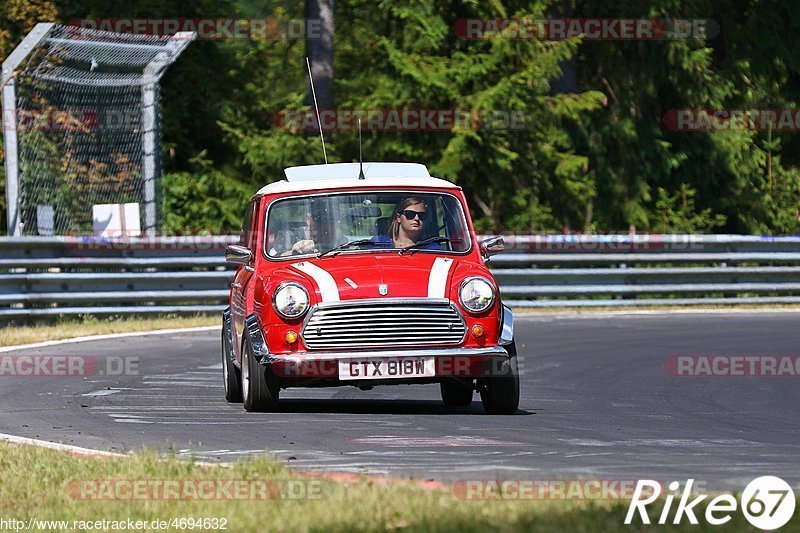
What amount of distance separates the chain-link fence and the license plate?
10873 mm

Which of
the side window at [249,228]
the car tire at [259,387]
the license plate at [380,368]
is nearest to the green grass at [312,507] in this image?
the license plate at [380,368]

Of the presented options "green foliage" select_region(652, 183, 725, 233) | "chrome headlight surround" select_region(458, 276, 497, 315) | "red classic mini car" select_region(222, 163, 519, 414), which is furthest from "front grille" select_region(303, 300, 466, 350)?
"green foliage" select_region(652, 183, 725, 233)

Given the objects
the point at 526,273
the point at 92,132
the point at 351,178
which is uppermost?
the point at 92,132

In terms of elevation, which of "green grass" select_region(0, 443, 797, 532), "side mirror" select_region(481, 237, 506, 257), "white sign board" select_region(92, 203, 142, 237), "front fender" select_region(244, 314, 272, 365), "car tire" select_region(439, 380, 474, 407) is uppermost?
"side mirror" select_region(481, 237, 506, 257)

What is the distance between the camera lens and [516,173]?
33531 mm

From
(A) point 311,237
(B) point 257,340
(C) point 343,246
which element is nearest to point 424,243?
(C) point 343,246

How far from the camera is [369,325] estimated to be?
36.2 feet

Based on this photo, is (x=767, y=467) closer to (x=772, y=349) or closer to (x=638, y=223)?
(x=772, y=349)

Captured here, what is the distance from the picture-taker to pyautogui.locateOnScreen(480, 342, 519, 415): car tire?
36.8 ft

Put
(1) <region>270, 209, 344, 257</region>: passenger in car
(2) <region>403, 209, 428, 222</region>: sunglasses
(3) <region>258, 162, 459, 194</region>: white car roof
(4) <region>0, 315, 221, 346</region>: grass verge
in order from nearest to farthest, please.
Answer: (1) <region>270, 209, 344, 257</region>: passenger in car, (2) <region>403, 209, 428, 222</region>: sunglasses, (3) <region>258, 162, 459, 194</region>: white car roof, (4) <region>0, 315, 221, 346</region>: grass verge

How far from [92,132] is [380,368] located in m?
19.6

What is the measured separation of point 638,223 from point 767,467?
28039 millimetres

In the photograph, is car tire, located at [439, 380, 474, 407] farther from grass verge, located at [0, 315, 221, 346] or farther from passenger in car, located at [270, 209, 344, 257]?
grass verge, located at [0, 315, 221, 346]

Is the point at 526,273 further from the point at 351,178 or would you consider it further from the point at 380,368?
the point at 380,368
